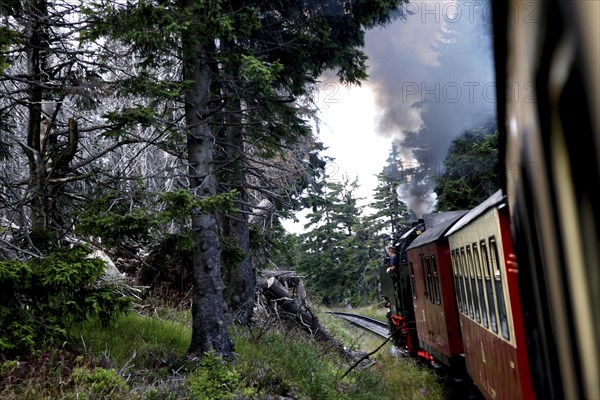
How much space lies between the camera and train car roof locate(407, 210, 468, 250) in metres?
9.24

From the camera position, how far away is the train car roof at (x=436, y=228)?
9.24 metres

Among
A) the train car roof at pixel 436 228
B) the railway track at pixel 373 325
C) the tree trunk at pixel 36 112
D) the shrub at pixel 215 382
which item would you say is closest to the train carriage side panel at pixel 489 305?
the train car roof at pixel 436 228

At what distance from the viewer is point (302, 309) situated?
50.8 ft

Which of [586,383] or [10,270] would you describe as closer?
[586,383]

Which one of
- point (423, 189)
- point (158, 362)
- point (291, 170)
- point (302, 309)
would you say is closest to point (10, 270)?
point (158, 362)

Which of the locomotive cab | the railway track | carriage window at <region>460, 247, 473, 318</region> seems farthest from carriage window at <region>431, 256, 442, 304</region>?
the railway track

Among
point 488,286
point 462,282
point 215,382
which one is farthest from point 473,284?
point 215,382

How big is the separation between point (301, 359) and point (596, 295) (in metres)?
9.33

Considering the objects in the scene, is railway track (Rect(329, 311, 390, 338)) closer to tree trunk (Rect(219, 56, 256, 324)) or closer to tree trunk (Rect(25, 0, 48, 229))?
tree trunk (Rect(219, 56, 256, 324))

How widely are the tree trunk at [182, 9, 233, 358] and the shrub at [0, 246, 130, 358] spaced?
216 centimetres

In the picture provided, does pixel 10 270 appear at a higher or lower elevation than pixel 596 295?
higher

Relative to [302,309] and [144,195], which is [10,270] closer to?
[144,195]

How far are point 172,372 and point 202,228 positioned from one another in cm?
214

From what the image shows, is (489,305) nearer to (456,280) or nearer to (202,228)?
(456,280)
